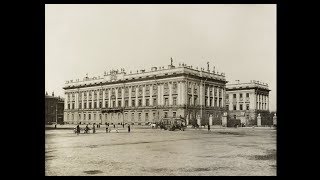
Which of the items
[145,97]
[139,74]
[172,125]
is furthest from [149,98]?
[172,125]

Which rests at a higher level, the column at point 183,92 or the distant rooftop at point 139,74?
the distant rooftop at point 139,74

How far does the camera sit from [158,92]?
76.7ft

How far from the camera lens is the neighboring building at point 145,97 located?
19406 millimetres

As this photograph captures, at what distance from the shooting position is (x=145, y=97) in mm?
21969

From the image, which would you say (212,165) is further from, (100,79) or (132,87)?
(132,87)

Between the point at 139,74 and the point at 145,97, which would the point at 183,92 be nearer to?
the point at 145,97

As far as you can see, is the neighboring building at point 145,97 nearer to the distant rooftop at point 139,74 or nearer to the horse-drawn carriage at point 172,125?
the distant rooftop at point 139,74

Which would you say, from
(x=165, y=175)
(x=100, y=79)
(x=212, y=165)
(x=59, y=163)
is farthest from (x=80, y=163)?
(x=100, y=79)

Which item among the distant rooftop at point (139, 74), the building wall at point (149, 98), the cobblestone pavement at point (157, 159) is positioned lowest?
the cobblestone pavement at point (157, 159)

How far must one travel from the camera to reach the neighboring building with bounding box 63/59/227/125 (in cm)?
1941

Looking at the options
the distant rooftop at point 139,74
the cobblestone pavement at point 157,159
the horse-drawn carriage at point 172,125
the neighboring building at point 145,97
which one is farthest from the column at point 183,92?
the cobblestone pavement at point 157,159

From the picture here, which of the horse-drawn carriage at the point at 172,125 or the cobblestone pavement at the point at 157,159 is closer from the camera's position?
the cobblestone pavement at the point at 157,159
